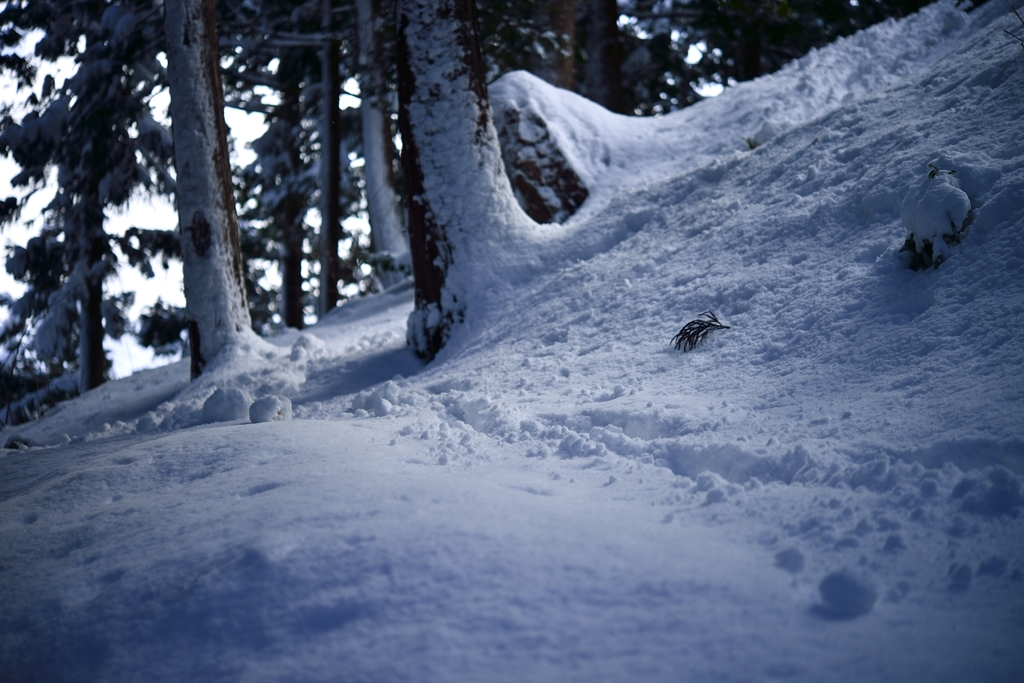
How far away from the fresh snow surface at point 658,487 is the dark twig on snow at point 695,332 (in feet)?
0.16

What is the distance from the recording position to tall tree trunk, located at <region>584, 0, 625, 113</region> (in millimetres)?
10219

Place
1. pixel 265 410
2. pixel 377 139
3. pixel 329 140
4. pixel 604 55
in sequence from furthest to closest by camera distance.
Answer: pixel 329 140
pixel 377 139
pixel 604 55
pixel 265 410

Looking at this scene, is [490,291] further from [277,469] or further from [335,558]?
[335,558]

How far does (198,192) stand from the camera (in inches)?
224

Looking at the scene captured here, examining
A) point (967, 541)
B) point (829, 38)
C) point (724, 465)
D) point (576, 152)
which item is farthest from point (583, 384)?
point (829, 38)

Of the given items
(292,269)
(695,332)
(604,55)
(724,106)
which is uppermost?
(604,55)

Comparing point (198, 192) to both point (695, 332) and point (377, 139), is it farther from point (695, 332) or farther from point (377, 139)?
point (377, 139)

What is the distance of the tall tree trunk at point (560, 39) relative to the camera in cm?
961

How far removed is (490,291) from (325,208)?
7584 millimetres

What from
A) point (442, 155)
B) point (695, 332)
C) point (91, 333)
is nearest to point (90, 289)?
point (91, 333)

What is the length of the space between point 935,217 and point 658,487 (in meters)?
1.68

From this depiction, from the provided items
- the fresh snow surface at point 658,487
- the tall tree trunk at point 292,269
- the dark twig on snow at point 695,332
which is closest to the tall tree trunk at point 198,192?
the fresh snow surface at point 658,487

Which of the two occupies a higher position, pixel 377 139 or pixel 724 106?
pixel 377 139

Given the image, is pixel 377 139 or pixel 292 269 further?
pixel 292 269
